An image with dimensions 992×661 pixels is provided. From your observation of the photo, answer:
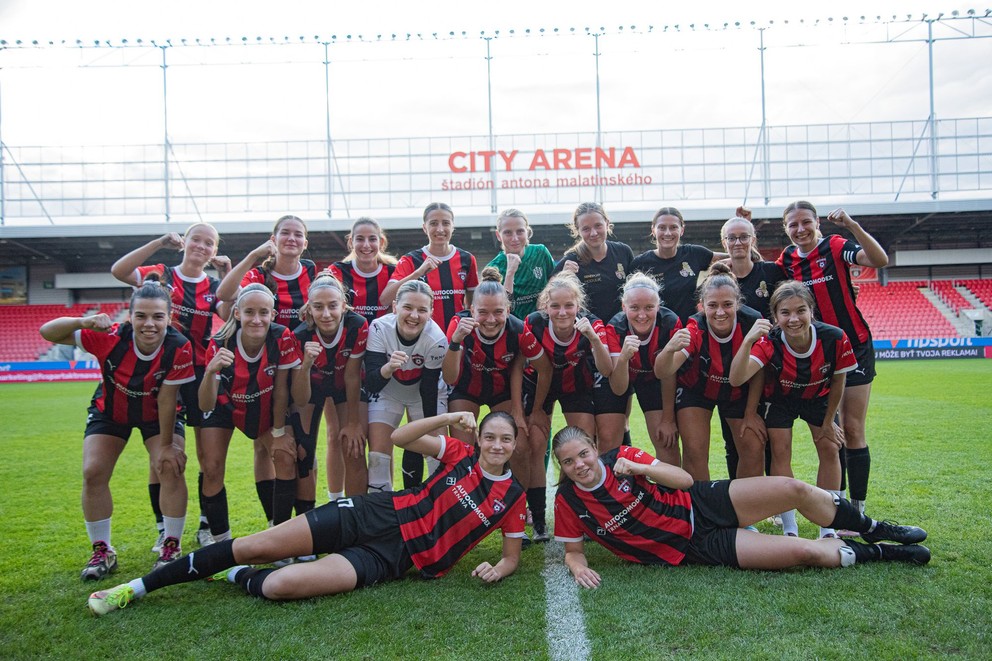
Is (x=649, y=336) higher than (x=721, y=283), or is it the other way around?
(x=721, y=283)

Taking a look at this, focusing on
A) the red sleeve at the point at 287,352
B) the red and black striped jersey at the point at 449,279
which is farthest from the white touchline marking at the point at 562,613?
the red and black striped jersey at the point at 449,279

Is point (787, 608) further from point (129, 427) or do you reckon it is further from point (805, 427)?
point (805, 427)

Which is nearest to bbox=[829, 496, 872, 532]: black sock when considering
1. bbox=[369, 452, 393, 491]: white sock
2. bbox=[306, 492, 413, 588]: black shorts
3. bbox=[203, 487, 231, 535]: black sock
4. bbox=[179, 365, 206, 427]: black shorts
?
bbox=[306, 492, 413, 588]: black shorts

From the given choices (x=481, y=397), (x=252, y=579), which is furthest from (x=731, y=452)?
(x=252, y=579)

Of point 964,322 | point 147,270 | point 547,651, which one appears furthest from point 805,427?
point 964,322

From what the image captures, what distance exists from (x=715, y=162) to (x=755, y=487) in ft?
62.9

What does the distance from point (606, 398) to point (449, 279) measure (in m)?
1.46

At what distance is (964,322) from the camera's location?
21.5 meters

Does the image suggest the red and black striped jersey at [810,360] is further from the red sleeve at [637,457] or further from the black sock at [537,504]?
the black sock at [537,504]

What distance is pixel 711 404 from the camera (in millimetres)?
3895

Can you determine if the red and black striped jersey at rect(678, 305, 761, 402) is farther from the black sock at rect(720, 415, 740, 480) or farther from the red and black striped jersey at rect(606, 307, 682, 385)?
the black sock at rect(720, 415, 740, 480)

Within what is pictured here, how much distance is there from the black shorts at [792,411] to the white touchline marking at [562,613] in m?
1.41

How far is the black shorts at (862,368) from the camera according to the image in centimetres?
393

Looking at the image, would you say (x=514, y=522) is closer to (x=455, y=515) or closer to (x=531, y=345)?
(x=455, y=515)
